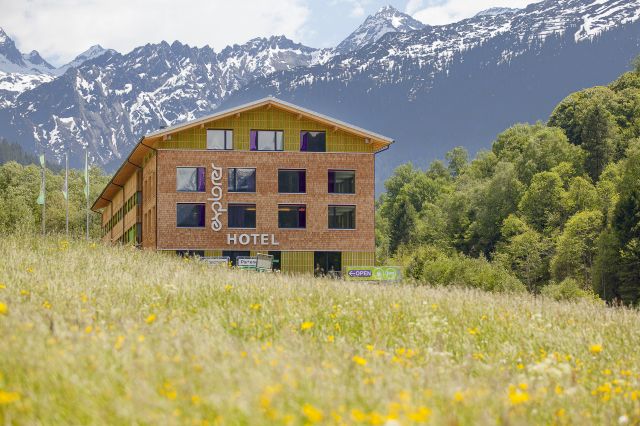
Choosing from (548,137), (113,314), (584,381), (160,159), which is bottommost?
(584,381)

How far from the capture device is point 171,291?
15672 millimetres

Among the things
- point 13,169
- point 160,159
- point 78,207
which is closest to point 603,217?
point 160,159

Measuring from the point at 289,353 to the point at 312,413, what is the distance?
3.16 metres

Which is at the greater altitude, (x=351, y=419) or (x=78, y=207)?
(x=78, y=207)

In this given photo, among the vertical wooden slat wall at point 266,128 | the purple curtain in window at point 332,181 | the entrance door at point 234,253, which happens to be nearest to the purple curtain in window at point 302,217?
the purple curtain in window at point 332,181

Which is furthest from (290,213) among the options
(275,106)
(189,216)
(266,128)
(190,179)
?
(275,106)

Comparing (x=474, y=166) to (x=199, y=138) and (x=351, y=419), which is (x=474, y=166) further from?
(x=351, y=419)

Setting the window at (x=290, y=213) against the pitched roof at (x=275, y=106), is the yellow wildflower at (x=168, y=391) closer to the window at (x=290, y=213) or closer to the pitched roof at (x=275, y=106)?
the pitched roof at (x=275, y=106)

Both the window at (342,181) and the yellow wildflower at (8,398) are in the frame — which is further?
the window at (342,181)

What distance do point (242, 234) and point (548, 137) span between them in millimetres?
62960

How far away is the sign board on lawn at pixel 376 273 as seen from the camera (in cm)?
4888

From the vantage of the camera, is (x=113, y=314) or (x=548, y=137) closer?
(x=113, y=314)

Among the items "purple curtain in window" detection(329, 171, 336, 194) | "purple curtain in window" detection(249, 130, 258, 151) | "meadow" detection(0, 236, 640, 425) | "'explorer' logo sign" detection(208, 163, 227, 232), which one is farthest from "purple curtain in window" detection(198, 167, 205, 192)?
"meadow" detection(0, 236, 640, 425)

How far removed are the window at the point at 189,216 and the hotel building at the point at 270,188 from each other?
0.07 m
